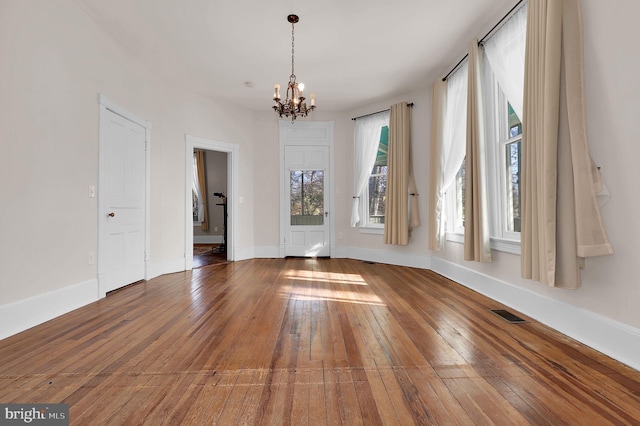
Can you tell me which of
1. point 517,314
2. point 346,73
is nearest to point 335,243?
point 346,73

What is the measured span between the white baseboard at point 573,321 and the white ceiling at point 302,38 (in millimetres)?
2762

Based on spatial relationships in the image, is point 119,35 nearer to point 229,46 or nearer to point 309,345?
point 229,46

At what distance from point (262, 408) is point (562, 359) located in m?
1.86

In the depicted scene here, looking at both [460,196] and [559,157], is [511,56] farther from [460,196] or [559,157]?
[460,196]

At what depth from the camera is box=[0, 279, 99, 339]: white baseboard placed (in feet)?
7.48

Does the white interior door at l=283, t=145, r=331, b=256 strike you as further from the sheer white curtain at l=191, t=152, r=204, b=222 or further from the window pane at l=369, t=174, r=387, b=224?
the sheer white curtain at l=191, t=152, r=204, b=222

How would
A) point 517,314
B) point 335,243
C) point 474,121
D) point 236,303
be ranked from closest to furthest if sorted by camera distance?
point 517,314 → point 236,303 → point 474,121 → point 335,243

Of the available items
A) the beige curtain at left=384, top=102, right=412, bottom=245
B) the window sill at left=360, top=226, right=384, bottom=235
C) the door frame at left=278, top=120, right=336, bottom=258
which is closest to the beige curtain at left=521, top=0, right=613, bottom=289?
the beige curtain at left=384, top=102, right=412, bottom=245

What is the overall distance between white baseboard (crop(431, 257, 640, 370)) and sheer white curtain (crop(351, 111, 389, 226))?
9.16ft

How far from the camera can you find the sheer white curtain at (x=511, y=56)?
2.74m

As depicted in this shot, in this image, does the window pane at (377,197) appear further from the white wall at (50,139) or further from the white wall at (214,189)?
the white wall at (214,189)

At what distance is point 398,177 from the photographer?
5074 mm

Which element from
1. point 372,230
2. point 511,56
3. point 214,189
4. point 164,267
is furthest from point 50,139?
point 214,189

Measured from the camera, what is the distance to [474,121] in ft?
10.9
